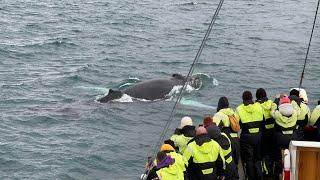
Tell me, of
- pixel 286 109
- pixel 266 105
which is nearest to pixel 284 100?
pixel 286 109

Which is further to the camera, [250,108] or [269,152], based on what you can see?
[269,152]

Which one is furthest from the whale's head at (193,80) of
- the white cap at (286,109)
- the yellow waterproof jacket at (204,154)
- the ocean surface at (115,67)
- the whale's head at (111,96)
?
the yellow waterproof jacket at (204,154)

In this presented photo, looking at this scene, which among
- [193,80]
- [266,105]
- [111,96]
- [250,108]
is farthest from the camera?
[193,80]

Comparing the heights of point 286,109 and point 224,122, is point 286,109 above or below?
above

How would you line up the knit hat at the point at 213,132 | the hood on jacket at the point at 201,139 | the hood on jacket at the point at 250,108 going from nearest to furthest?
the hood on jacket at the point at 201,139
the knit hat at the point at 213,132
the hood on jacket at the point at 250,108

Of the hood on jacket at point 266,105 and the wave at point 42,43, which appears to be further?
the wave at point 42,43

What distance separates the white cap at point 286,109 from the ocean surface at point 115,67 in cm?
844

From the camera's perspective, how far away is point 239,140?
14.8 m

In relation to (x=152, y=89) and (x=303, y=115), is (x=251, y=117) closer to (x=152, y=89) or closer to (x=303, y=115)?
(x=303, y=115)

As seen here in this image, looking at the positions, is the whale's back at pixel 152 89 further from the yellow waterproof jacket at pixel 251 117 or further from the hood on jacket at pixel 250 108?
the hood on jacket at pixel 250 108

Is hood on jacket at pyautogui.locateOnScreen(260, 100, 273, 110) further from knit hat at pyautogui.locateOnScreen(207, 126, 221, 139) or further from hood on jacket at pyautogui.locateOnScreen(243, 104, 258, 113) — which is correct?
knit hat at pyautogui.locateOnScreen(207, 126, 221, 139)

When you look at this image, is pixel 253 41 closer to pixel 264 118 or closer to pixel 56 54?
pixel 56 54

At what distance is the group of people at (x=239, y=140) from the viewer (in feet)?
41.2

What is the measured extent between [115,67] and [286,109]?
2366 cm
